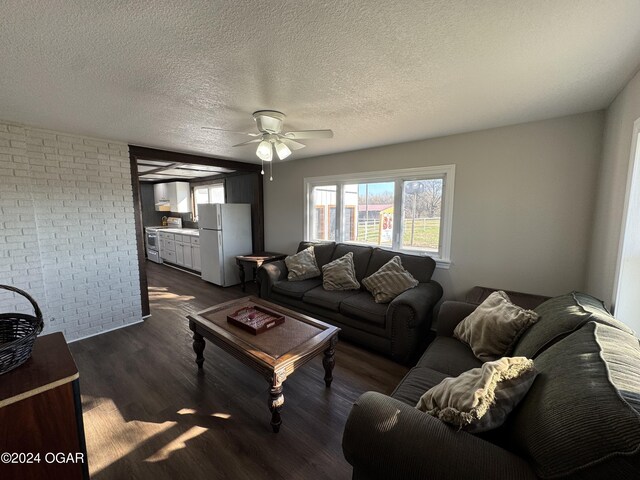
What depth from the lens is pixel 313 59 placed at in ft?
4.74

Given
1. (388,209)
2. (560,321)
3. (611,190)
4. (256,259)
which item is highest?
(611,190)

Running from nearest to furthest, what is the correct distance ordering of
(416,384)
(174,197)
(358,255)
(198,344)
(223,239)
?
(416,384), (198,344), (358,255), (223,239), (174,197)

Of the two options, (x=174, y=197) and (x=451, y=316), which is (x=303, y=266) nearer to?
(x=451, y=316)

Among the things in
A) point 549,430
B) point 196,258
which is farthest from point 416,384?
point 196,258

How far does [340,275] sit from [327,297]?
1.24 feet

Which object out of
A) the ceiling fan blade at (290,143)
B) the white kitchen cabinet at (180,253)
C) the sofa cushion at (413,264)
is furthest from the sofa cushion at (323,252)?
the white kitchen cabinet at (180,253)

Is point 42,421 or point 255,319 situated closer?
point 42,421

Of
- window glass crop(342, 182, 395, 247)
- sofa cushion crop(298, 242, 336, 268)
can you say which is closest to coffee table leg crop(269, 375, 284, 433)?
sofa cushion crop(298, 242, 336, 268)

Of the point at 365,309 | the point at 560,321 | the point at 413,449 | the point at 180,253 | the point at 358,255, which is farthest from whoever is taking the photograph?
the point at 180,253

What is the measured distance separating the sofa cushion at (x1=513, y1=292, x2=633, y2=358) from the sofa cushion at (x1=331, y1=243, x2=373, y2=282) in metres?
1.94

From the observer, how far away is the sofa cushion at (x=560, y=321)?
129cm

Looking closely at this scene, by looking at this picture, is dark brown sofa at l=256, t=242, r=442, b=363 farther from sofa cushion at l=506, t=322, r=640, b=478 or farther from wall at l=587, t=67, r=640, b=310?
sofa cushion at l=506, t=322, r=640, b=478

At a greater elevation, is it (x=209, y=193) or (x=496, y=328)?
(x=209, y=193)

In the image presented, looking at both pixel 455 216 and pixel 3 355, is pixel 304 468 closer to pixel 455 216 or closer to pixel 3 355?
pixel 3 355
